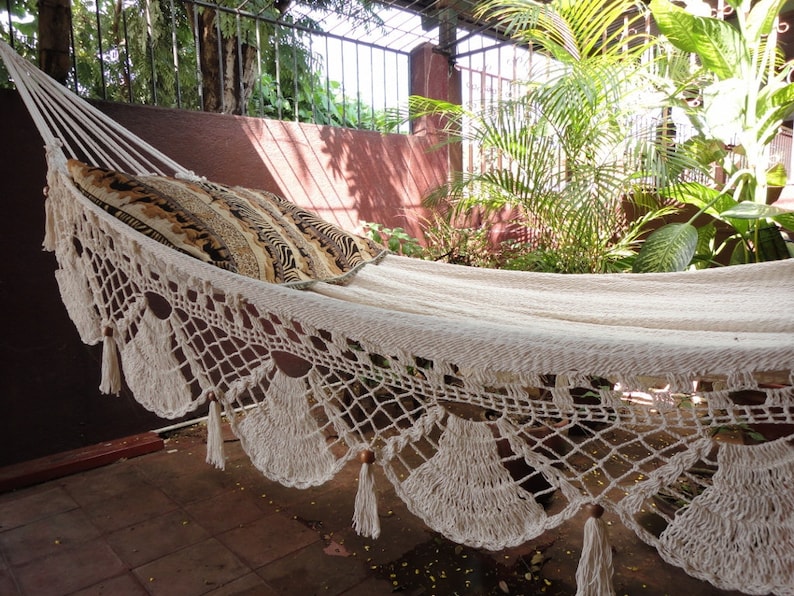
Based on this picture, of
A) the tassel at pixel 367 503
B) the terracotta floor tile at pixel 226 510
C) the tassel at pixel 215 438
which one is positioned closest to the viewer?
the tassel at pixel 367 503

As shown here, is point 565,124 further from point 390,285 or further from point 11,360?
point 11,360

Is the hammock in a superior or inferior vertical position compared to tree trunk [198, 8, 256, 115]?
inferior

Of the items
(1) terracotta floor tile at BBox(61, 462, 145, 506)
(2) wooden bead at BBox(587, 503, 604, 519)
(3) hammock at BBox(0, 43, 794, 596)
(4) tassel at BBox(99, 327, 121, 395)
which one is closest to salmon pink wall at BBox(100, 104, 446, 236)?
(3) hammock at BBox(0, 43, 794, 596)

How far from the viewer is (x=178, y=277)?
41.8 inches

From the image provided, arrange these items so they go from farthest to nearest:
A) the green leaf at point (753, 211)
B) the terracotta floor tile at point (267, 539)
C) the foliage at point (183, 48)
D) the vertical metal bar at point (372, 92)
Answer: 1. the vertical metal bar at point (372, 92)
2. the foliage at point (183, 48)
3. the green leaf at point (753, 211)
4. the terracotta floor tile at point (267, 539)

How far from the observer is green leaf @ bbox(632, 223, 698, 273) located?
1.70 m

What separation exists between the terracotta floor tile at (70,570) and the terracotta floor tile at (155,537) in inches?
1.1

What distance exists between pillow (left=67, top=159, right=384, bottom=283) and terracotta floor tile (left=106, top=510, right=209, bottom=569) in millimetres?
676

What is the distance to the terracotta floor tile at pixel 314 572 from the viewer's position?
115 cm

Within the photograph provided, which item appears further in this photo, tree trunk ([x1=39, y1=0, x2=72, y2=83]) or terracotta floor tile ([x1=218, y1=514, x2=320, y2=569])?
tree trunk ([x1=39, y1=0, x2=72, y2=83])

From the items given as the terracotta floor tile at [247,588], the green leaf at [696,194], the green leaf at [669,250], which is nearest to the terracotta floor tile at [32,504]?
the terracotta floor tile at [247,588]

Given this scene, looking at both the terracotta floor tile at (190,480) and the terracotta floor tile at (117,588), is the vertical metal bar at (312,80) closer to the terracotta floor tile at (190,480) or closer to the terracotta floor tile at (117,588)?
the terracotta floor tile at (190,480)

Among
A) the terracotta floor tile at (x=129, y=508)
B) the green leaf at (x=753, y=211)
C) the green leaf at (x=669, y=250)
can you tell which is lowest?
the terracotta floor tile at (x=129, y=508)

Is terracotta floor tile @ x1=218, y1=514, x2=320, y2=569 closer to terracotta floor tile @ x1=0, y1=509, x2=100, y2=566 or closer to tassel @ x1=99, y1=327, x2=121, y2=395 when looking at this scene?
terracotta floor tile @ x1=0, y1=509, x2=100, y2=566
